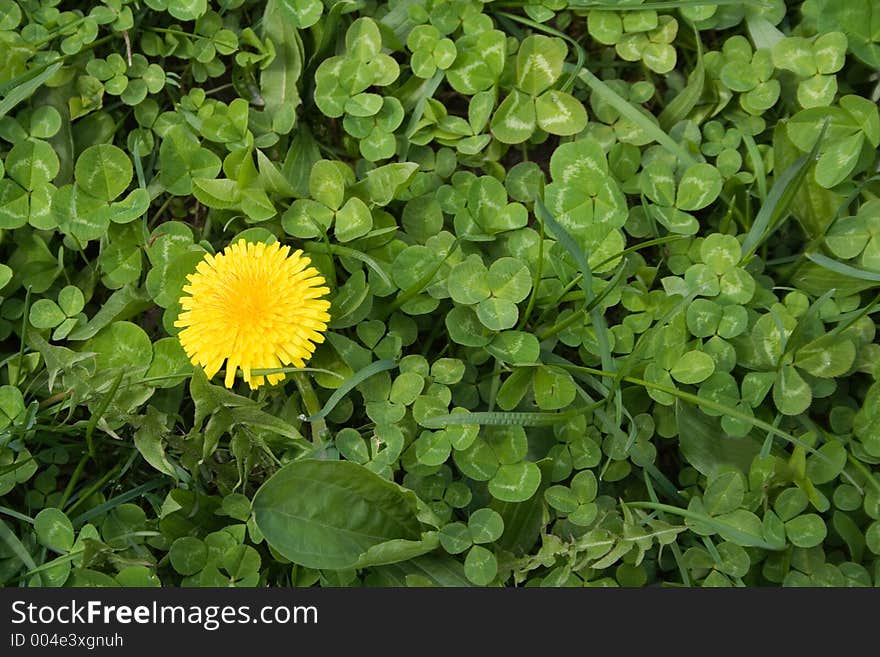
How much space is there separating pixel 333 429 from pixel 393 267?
445mm

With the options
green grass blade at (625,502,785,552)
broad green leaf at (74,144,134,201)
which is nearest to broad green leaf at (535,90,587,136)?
green grass blade at (625,502,785,552)

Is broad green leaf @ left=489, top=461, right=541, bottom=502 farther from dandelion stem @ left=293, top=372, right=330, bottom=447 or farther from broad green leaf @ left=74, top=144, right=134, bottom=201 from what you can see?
broad green leaf @ left=74, top=144, right=134, bottom=201

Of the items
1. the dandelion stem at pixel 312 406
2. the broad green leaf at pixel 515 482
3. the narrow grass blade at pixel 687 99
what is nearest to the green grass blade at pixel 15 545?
the dandelion stem at pixel 312 406

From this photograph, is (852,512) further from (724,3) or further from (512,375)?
(724,3)

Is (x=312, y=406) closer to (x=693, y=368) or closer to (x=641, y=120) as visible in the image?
(x=693, y=368)

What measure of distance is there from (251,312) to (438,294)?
479mm

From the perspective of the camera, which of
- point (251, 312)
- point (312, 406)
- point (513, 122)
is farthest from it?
point (513, 122)

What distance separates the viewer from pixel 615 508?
7.13 feet

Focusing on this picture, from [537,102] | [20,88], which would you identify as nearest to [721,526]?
[537,102]

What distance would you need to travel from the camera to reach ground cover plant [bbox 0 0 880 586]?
208 cm

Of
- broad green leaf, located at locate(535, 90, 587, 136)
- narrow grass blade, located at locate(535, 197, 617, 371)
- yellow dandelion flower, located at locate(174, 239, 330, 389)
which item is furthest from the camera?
broad green leaf, located at locate(535, 90, 587, 136)

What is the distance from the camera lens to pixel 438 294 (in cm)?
217

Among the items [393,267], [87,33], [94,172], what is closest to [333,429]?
[393,267]

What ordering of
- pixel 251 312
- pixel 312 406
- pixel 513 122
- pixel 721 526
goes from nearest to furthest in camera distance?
pixel 251 312, pixel 721 526, pixel 312 406, pixel 513 122
